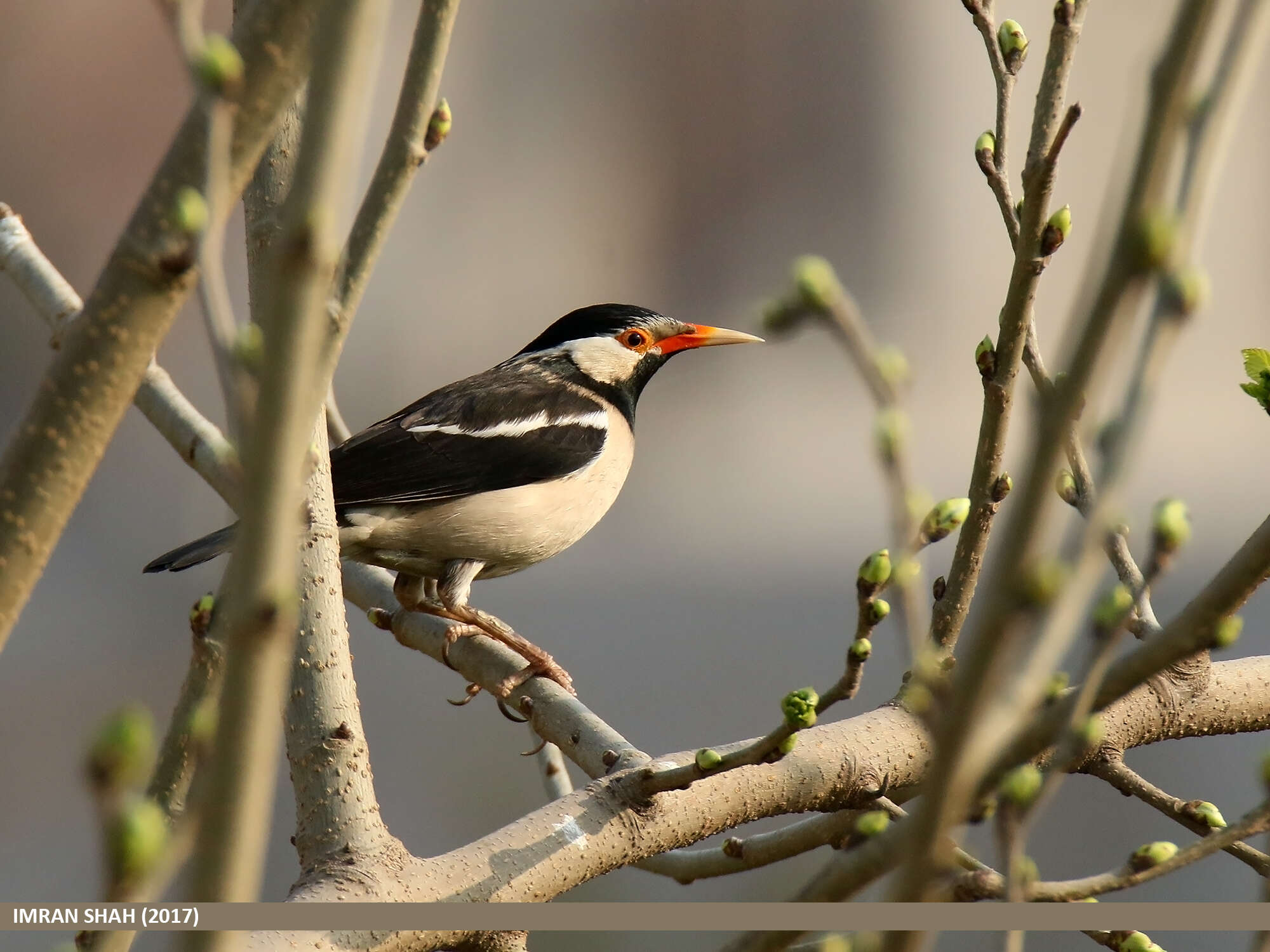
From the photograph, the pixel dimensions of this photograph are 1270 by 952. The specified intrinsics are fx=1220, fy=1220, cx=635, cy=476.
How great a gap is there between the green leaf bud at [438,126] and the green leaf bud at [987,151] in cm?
76

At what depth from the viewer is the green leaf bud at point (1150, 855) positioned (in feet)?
3.26

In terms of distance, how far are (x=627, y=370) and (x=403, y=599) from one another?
1.00 metres

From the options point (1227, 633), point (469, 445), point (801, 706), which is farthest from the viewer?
point (469, 445)

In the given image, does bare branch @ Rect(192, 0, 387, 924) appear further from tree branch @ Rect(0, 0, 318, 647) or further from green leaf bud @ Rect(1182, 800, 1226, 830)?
green leaf bud @ Rect(1182, 800, 1226, 830)

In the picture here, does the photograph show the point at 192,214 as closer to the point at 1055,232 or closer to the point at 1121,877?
the point at 1121,877

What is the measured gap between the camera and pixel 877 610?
3.59 feet

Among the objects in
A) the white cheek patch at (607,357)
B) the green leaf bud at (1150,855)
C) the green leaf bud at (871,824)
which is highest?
the white cheek patch at (607,357)

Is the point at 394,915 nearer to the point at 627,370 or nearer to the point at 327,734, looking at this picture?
the point at 327,734

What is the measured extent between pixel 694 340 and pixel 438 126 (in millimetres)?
2158

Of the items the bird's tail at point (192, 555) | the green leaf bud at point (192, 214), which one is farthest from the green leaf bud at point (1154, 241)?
the bird's tail at point (192, 555)

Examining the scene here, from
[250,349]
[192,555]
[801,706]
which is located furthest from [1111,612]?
[192,555]

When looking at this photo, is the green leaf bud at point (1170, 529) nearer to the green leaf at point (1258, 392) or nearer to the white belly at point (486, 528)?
the green leaf at point (1258, 392)

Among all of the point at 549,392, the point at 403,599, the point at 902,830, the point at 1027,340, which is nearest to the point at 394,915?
the point at 902,830

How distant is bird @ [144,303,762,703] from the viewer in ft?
9.78
